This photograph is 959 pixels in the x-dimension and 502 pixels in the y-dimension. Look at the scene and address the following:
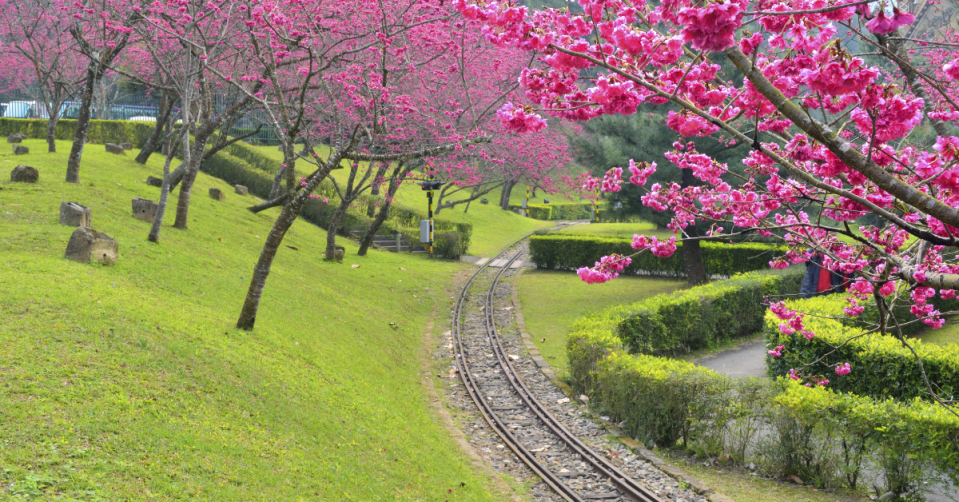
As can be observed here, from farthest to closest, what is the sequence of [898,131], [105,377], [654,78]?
[105,377] < [654,78] < [898,131]

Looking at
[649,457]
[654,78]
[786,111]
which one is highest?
[654,78]

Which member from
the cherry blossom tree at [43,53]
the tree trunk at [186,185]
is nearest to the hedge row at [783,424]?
the tree trunk at [186,185]

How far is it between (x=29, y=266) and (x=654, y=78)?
33.2 feet

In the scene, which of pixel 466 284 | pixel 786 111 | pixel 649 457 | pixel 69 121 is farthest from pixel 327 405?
pixel 69 121

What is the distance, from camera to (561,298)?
70.8ft

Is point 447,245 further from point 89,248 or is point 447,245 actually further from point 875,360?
point 875,360

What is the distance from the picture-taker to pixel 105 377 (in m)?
7.02

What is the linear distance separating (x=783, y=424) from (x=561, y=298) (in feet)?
42.5

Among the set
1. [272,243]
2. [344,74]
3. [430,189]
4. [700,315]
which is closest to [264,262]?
[272,243]

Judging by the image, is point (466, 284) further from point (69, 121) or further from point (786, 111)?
point (69, 121)

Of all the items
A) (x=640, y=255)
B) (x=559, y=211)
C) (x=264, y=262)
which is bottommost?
(x=264, y=262)

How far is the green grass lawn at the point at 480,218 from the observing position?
35.6 meters

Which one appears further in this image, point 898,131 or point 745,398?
point 745,398

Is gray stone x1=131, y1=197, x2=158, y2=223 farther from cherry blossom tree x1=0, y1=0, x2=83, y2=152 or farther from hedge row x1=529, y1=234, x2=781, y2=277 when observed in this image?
hedge row x1=529, y1=234, x2=781, y2=277
